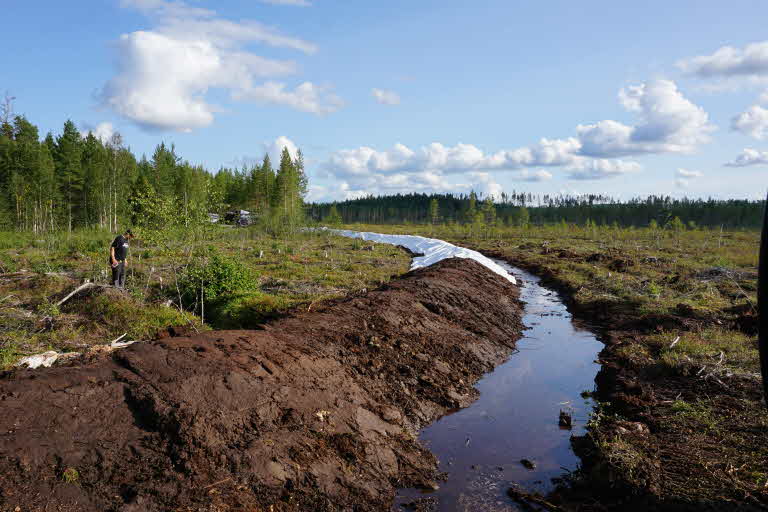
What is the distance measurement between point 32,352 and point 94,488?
494cm

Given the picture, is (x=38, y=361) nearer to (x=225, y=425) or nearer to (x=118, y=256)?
(x=225, y=425)

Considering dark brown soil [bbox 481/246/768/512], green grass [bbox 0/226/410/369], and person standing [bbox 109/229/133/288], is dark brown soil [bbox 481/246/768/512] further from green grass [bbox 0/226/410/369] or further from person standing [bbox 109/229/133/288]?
person standing [bbox 109/229/133/288]

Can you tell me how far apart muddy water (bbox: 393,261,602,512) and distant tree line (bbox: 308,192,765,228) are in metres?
41.2

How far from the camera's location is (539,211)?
125688mm

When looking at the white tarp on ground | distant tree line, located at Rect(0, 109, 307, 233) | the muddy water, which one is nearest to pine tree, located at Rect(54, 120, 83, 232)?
distant tree line, located at Rect(0, 109, 307, 233)

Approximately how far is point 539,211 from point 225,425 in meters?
130

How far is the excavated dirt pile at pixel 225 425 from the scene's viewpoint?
4.27 m

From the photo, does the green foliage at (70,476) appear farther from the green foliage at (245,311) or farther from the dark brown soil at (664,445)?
the green foliage at (245,311)

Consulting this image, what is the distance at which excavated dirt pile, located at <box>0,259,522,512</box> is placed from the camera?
168 inches

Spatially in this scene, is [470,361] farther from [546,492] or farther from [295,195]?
[295,195]

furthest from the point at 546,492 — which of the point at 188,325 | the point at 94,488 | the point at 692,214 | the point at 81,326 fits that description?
the point at 692,214

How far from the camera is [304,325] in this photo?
9328 millimetres

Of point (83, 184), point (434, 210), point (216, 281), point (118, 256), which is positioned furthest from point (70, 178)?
point (434, 210)

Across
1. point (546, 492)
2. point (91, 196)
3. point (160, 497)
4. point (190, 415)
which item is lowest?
point (546, 492)
